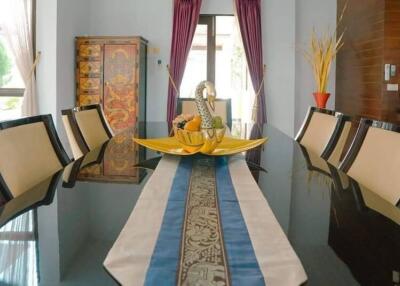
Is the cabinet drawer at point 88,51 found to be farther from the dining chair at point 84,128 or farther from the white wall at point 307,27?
the white wall at point 307,27

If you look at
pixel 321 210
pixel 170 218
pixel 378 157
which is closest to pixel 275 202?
pixel 321 210

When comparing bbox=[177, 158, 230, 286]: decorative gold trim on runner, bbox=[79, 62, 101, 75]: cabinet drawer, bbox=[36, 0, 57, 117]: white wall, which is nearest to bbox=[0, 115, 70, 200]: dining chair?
bbox=[177, 158, 230, 286]: decorative gold trim on runner

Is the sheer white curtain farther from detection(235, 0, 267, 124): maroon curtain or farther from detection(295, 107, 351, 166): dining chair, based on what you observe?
detection(295, 107, 351, 166): dining chair

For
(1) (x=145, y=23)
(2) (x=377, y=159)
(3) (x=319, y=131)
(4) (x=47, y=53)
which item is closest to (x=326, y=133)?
(3) (x=319, y=131)

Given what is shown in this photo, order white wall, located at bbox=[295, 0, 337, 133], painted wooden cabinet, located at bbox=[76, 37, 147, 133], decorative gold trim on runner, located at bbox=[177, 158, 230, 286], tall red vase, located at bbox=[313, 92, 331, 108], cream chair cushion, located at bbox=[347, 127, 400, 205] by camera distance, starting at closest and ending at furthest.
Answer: decorative gold trim on runner, located at bbox=[177, 158, 230, 286], cream chair cushion, located at bbox=[347, 127, 400, 205], painted wooden cabinet, located at bbox=[76, 37, 147, 133], tall red vase, located at bbox=[313, 92, 331, 108], white wall, located at bbox=[295, 0, 337, 133]

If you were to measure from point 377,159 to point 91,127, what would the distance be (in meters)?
1.73

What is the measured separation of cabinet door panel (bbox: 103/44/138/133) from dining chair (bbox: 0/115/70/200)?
333 centimetres

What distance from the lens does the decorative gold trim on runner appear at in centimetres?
72

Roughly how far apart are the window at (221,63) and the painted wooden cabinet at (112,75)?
865mm

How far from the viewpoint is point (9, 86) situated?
4941mm

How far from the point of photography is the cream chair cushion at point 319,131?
232 centimetres

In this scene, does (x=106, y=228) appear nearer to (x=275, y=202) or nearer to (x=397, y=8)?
(x=275, y=202)

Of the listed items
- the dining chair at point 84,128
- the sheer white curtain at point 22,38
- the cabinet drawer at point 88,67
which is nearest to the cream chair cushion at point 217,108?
the dining chair at point 84,128

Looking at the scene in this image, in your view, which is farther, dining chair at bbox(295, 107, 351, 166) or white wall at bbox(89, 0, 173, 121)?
white wall at bbox(89, 0, 173, 121)
